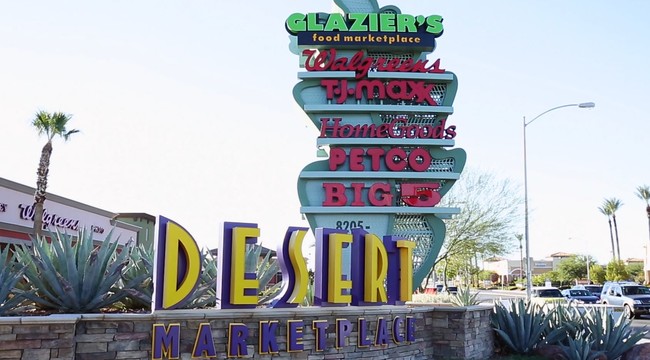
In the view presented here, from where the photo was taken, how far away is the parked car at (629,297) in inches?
1268

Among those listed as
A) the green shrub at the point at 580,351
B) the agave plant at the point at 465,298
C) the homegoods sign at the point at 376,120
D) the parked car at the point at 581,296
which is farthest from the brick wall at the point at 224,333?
the parked car at the point at 581,296

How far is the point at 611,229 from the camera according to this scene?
92375 mm

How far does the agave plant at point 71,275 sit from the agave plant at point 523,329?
30.7 ft

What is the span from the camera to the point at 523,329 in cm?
1566

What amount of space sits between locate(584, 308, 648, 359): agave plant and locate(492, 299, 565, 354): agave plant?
0.75m

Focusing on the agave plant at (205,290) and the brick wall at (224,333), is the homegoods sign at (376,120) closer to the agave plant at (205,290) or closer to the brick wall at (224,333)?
the brick wall at (224,333)

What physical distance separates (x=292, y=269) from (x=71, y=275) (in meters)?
3.63

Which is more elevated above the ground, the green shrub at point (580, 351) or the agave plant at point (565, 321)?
the agave plant at point (565, 321)

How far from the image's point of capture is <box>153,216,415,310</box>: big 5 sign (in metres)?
10.0

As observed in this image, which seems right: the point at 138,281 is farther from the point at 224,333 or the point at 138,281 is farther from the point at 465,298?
the point at 465,298

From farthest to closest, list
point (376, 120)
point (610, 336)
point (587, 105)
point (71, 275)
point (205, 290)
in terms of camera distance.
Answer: point (587, 105) → point (376, 120) → point (610, 336) → point (205, 290) → point (71, 275)

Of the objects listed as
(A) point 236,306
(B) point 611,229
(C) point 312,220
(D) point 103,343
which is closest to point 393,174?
(C) point 312,220

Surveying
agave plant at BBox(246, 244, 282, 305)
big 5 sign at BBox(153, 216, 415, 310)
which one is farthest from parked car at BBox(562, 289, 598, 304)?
agave plant at BBox(246, 244, 282, 305)

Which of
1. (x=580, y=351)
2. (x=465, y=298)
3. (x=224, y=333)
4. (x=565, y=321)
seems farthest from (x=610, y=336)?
(x=224, y=333)
